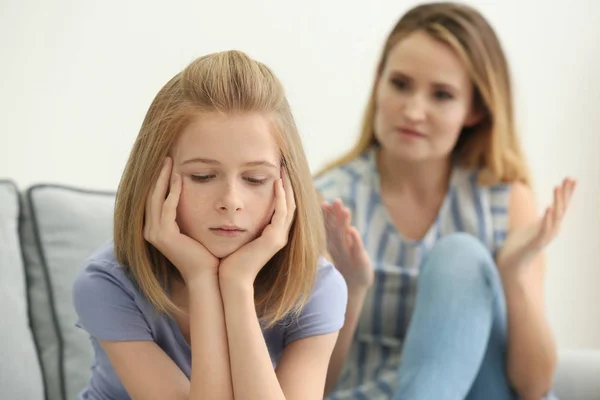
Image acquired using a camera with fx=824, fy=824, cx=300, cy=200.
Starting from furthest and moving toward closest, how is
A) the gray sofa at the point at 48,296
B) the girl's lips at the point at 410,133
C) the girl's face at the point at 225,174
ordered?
the girl's lips at the point at 410,133, the gray sofa at the point at 48,296, the girl's face at the point at 225,174

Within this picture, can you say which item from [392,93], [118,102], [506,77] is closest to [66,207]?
[118,102]

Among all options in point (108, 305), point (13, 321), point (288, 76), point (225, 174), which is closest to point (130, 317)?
point (108, 305)

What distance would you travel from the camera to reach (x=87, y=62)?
6.31 ft

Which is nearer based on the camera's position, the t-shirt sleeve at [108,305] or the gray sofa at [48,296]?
the t-shirt sleeve at [108,305]

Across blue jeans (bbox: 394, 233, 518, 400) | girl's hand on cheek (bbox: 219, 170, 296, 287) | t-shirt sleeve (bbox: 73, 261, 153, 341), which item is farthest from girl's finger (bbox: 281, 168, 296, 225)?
blue jeans (bbox: 394, 233, 518, 400)

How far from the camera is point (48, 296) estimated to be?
156cm

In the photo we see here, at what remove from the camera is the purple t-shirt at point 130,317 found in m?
1.09

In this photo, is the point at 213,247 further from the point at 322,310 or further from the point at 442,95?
the point at 442,95

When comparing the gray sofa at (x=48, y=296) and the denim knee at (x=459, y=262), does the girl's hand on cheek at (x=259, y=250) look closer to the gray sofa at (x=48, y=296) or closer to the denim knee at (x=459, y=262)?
the denim knee at (x=459, y=262)

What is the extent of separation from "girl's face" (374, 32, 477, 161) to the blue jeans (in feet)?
0.79

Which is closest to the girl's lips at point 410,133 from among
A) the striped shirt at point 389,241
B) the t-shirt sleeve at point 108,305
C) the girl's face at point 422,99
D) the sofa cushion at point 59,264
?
the girl's face at point 422,99

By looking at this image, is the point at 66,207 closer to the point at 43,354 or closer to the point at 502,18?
the point at 43,354

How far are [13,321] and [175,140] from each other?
60cm

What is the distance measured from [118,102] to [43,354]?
679 mm
